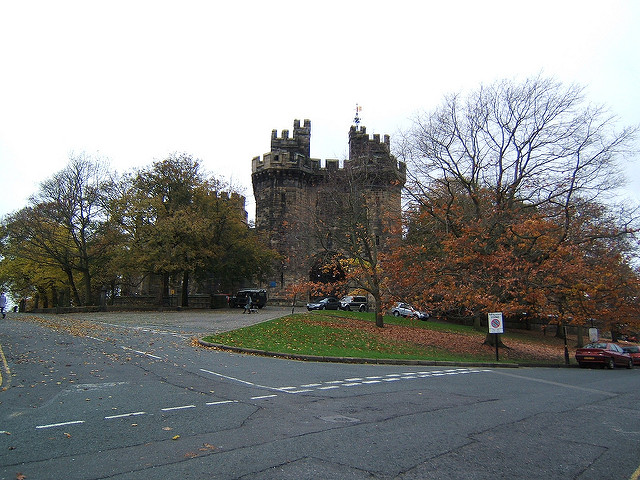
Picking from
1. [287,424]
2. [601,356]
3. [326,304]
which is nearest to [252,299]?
[326,304]

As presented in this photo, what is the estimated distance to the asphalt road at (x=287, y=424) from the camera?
4988mm

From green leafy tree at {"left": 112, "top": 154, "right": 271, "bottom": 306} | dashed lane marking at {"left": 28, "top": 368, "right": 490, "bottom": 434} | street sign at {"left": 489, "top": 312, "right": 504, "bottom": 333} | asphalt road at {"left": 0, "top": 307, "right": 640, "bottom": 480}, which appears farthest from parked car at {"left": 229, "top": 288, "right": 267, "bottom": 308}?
asphalt road at {"left": 0, "top": 307, "right": 640, "bottom": 480}

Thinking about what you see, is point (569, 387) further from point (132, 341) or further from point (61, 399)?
point (132, 341)

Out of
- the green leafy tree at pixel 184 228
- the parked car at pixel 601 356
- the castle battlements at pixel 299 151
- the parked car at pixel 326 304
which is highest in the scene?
the castle battlements at pixel 299 151

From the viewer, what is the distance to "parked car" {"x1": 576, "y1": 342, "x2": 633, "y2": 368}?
24438 mm

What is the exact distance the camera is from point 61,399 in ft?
25.9

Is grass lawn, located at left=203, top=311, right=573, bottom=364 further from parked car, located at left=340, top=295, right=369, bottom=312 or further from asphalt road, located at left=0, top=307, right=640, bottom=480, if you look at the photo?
parked car, located at left=340, top=295, right=369, bottom=312

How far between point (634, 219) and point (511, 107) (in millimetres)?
8541

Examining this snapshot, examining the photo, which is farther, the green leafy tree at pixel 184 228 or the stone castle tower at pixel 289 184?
the stone castle tower at pixel 289 184

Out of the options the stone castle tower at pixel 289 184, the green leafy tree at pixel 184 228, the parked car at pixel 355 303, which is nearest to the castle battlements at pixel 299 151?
the stone castle tower at pixel 289 184

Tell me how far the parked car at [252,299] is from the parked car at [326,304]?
14.8ft

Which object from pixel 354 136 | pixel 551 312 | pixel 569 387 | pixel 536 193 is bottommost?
pixel 569 387

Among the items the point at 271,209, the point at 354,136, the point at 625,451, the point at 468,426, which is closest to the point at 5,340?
the point at 468,426

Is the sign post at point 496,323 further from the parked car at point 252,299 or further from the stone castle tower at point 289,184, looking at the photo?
the stone castle tower at point 289,184
